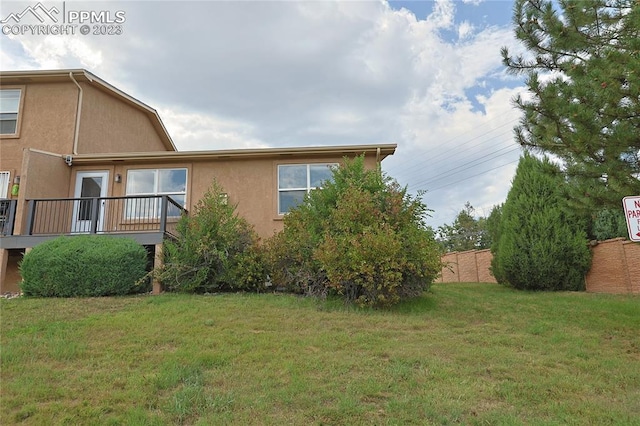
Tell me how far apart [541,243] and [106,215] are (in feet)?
39.6

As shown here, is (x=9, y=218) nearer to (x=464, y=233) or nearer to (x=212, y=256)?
(x=212, y=256)

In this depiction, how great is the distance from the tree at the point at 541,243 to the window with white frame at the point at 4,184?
1455cm

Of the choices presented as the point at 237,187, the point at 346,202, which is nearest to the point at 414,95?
the point at 237,187

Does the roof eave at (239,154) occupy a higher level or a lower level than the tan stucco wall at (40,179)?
higher

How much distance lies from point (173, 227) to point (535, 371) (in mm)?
9507

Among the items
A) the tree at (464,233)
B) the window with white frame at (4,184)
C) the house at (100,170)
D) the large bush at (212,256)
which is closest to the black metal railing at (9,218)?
the house at (100,170)

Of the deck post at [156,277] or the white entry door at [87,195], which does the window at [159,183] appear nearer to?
the white entry door at [87,195]

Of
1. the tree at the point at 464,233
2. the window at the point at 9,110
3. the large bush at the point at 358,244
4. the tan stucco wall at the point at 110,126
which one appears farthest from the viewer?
the tree at the point at 464,233

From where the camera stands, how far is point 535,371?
441cm

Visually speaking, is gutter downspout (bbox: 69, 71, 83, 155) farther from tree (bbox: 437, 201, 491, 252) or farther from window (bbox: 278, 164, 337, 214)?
tree (bbox: 437, 201, 491, 252)

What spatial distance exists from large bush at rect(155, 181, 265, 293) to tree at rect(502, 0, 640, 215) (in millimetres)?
6105

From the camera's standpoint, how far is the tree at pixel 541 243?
428 inches

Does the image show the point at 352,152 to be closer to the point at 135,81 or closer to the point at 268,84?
the point at 268,84

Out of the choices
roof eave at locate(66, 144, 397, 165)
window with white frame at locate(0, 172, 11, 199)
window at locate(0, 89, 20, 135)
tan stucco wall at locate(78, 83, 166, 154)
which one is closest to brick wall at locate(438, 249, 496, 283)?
roof eave at locate(66, 144, 397, 165)
